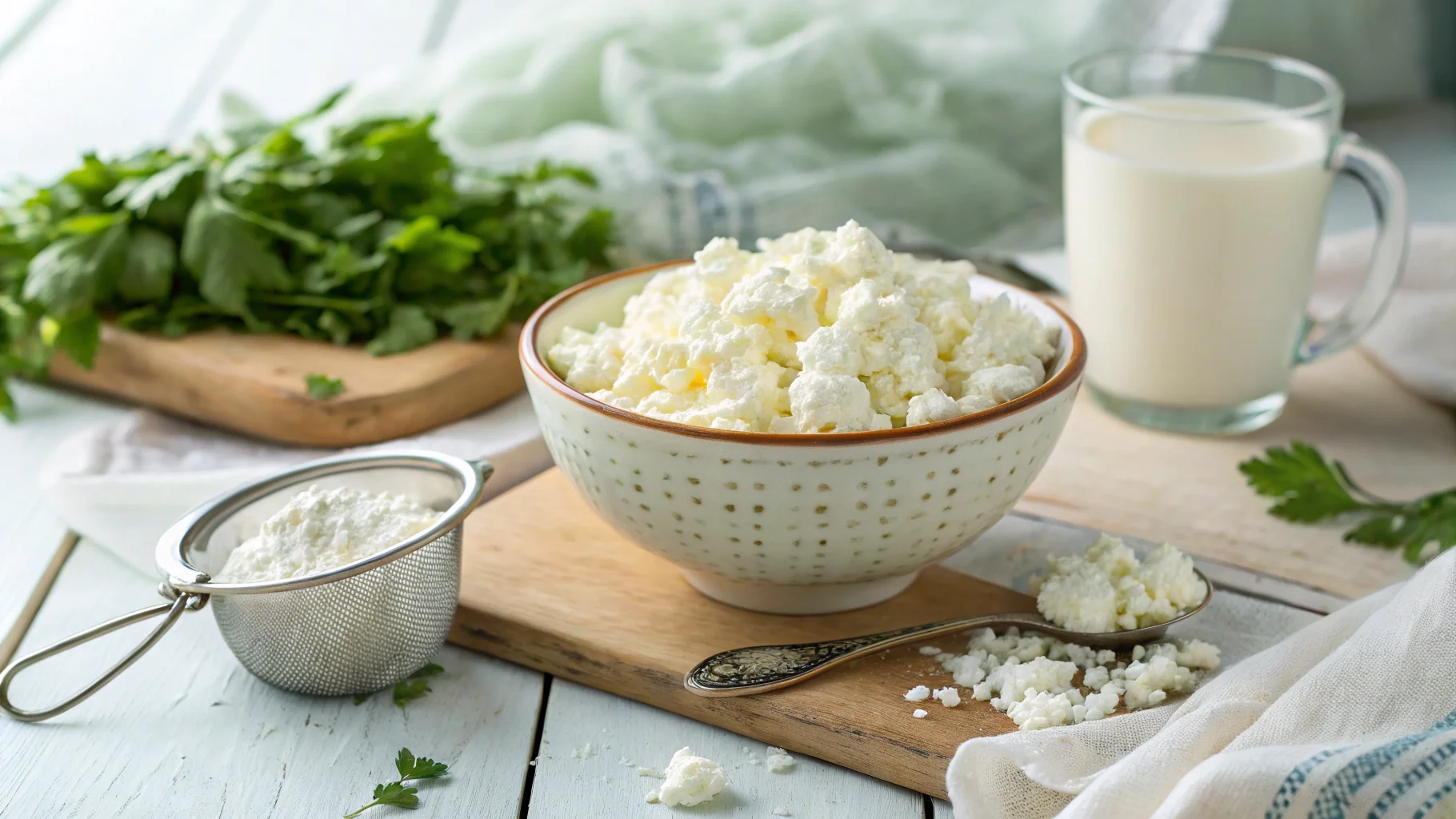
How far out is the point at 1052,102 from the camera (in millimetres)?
3135

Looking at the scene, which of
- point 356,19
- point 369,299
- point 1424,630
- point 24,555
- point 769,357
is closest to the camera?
point 1424,630

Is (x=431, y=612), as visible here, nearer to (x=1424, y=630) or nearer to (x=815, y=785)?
(x=815, y=785)

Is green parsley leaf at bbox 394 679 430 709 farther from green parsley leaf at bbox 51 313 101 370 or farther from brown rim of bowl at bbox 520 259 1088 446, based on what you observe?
green parsley leaf at bbox 51 313 101 370

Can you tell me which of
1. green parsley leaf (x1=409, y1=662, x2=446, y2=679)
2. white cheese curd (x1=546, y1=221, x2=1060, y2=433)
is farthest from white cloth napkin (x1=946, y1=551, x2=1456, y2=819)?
green parsley leaf (x1=409, y1=662, x2=446, y2=679)

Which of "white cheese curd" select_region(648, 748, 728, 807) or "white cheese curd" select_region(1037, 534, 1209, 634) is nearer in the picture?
"white cheese curd" select_region(648, 748, 728, 807)

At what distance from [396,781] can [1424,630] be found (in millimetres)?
1001

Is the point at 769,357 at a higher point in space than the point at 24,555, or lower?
higher

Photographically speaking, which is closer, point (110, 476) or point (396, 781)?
point (396, 781)

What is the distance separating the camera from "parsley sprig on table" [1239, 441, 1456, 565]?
1.65 metres

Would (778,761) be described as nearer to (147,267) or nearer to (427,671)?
(427,671)

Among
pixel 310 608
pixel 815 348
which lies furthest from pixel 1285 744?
pixel 310 608

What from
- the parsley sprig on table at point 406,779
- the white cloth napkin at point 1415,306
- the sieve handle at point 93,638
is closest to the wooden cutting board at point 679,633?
the parsley sprig on table at point 406,779

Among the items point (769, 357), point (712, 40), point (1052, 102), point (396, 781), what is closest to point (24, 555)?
point (396, 781)

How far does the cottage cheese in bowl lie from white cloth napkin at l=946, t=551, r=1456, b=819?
266 mm
